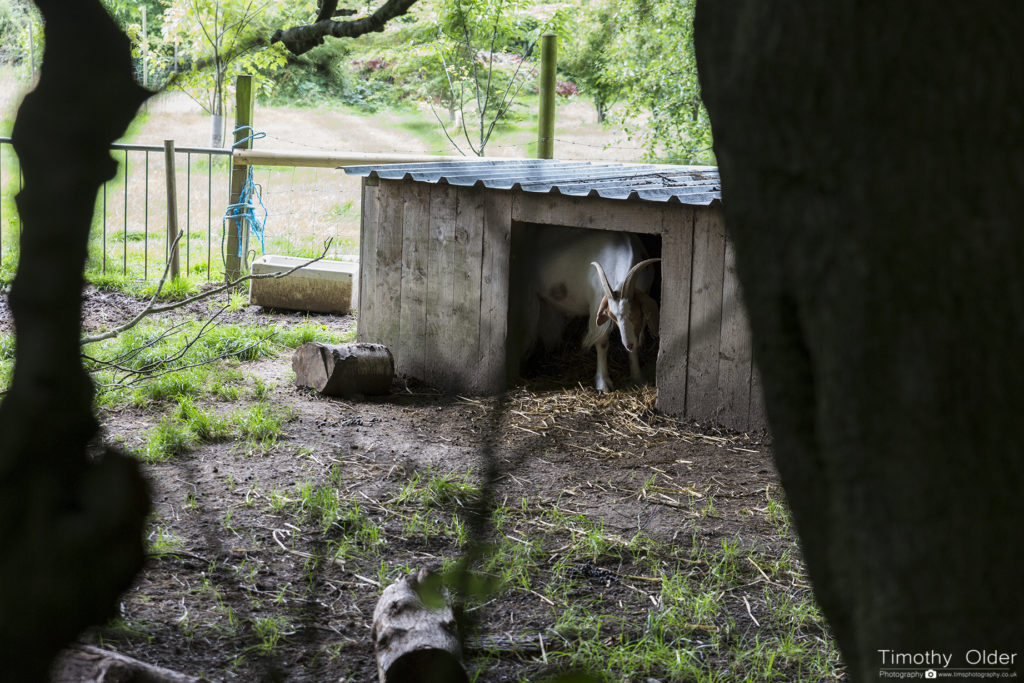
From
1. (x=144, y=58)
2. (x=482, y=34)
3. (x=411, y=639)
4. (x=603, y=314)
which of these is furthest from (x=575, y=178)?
(x=482, y=34)

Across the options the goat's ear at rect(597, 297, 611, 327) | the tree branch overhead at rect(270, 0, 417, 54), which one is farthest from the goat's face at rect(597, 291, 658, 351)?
the tree branch overhead at rect(270, 0, 417, 54)

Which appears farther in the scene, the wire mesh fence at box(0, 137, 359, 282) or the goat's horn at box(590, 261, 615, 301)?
the wire mesh fence at box(0, 137, 359, 282)

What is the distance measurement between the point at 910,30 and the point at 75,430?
768mm

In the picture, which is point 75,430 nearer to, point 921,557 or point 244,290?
point 921,557

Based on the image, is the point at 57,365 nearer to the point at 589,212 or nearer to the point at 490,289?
the point at 589,212

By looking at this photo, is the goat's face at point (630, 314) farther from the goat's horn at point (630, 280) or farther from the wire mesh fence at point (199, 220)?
the wire mesh fence at point (199, 220)

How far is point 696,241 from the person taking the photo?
5836mm

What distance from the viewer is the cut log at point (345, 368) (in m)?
6.45

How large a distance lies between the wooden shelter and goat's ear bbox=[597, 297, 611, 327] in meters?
0.64

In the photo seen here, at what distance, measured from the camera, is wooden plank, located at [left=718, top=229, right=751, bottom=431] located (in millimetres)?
5750

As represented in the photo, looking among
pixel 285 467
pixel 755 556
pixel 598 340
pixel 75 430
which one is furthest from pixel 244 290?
pixel 75 430

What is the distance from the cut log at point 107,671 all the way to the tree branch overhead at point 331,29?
1401 mm

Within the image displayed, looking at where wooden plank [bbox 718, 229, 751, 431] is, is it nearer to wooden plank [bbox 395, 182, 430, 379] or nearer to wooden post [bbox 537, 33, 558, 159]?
Result: wooden plank [bbox 395, 182, 430, 379]

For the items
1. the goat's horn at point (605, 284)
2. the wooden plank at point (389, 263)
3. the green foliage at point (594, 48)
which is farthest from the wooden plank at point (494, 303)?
the green foliage at point (594, 48)
